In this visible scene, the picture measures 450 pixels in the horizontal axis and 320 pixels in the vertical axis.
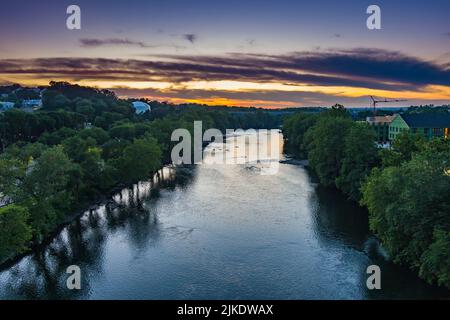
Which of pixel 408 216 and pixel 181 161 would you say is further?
pixel 181 161

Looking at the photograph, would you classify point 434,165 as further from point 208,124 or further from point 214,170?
point 208,124

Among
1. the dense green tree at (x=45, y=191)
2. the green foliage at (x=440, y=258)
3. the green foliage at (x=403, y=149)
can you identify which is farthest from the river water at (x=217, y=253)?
the green foliage at (x=403, y=149)

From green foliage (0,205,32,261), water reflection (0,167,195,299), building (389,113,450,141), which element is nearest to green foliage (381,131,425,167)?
water reflection (0,167,195,299)

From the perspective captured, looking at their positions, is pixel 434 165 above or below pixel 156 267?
above

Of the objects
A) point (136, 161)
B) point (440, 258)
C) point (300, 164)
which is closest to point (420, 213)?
point (440, 258)

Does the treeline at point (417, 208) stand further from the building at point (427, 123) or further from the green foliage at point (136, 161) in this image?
the building at point (427, 123)
